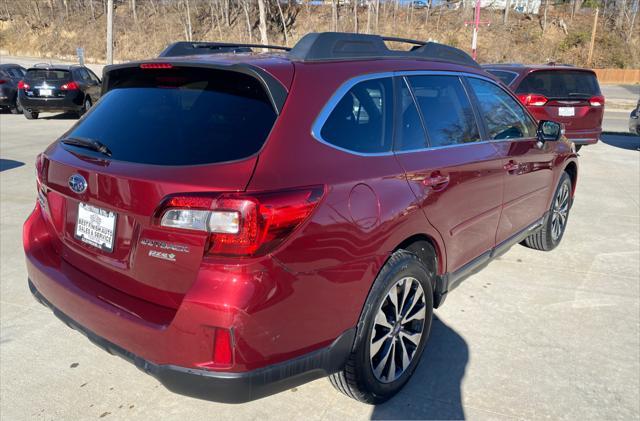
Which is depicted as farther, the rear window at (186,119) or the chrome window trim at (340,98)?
the chrome window trim at (340,98)

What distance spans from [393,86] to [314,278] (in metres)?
1.24

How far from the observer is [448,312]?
12.5 ft

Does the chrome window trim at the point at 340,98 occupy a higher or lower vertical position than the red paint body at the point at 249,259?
higher

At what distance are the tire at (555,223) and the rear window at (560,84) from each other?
4397 millimetres

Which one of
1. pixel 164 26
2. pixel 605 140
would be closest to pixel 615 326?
pixel 605 140

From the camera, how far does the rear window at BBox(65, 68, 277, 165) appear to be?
2.17 meters

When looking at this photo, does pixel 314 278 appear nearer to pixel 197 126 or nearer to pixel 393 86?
pixel 197 126

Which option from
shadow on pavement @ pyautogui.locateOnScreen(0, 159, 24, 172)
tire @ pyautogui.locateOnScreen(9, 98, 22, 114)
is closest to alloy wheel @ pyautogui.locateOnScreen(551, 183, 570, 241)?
shadow on pavement @ pyautogui.locateOnScreen(0, 159, 24, 172)

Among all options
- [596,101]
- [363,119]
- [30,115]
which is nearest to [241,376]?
[363,119]

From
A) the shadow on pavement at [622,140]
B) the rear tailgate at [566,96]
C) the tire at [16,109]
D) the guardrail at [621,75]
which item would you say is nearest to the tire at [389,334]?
the rear tailgate at [566,96]

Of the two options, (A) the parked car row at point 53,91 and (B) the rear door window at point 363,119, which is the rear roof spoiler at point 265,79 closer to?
(B) the rear door window at point 363,119

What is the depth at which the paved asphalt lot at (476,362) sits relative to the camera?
273cm

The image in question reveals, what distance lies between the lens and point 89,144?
8.18ft

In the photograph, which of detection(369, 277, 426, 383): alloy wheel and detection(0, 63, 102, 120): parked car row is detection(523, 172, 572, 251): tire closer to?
detection(369, 277, 426, 383): alloy wheel
